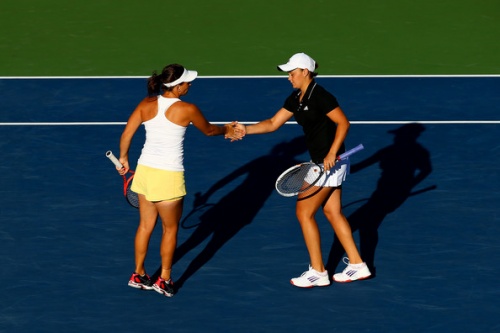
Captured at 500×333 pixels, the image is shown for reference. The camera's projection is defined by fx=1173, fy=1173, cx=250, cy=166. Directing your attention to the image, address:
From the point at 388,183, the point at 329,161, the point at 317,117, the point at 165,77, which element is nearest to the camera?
the point at 165,77

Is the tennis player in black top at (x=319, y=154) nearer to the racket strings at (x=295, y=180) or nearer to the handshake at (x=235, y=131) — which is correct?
the racket strings at (x=295, y=180)

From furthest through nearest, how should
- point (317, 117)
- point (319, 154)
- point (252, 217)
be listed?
point (252, 217) < point (319, 154) < point (317, 117)

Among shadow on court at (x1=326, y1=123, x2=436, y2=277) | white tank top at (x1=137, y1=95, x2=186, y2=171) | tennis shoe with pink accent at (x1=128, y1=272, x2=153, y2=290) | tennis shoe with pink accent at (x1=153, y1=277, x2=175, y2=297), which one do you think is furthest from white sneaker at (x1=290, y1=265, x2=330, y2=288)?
white tank top at (x1=137, y1=95, x2=186, y2=171)

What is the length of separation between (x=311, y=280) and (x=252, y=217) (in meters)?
2.06

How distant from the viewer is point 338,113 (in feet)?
36.1

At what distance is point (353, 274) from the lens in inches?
452

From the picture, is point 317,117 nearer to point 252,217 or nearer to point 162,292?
point 162,292

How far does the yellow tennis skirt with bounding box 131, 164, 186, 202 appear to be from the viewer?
424 inches

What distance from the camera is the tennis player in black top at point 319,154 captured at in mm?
11031

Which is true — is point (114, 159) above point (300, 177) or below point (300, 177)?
above

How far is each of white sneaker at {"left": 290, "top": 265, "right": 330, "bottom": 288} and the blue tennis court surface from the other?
3.1 inches
